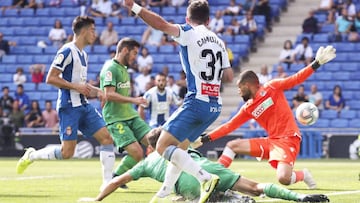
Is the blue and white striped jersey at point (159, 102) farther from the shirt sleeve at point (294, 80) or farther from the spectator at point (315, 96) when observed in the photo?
the spectator at point (315, 96)

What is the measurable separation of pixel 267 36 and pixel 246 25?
1.20m

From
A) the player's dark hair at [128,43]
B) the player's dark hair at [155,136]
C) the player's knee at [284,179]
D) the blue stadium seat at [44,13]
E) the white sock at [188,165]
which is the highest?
the player's dark hair at [128,43]

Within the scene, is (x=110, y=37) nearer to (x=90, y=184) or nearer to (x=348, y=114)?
(x=348, y=114)

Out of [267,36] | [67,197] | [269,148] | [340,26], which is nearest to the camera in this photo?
[67,197]

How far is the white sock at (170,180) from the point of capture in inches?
439

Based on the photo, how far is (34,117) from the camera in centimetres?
3103

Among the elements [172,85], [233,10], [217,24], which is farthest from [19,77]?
[233,10]

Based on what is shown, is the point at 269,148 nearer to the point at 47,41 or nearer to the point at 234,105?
the point at 234,105

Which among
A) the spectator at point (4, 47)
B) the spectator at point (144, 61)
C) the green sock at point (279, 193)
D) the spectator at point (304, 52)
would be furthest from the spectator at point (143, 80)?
the green sock at point (279, 193)

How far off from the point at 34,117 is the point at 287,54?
8164mm

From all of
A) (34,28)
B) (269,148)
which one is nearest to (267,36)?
(34,28)

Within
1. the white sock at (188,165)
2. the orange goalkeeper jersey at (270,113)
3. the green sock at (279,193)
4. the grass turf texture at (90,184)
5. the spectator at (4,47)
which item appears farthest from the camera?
the spectator at (4,47)

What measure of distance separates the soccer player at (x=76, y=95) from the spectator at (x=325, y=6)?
18.3 metres

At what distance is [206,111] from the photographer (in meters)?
11.2
